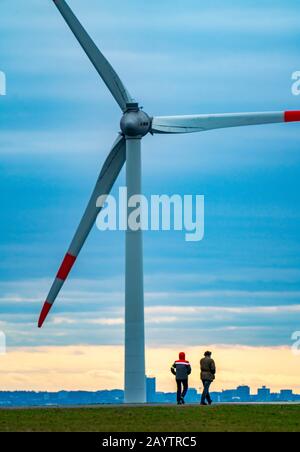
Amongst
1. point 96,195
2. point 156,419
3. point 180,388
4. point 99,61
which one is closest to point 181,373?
point 180,388

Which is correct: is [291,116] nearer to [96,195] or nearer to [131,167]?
[131,167]

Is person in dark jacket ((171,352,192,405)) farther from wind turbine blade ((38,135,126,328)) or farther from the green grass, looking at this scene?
wind turbine blade ((38,135,126,328))

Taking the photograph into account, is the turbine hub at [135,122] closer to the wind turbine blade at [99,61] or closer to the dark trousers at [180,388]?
the wind turbine blade at [99,61]

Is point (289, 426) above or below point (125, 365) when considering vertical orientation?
below

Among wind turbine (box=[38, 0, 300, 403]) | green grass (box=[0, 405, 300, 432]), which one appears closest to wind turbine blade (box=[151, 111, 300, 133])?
wind turbine (box=[38, 0, 300, 403])
